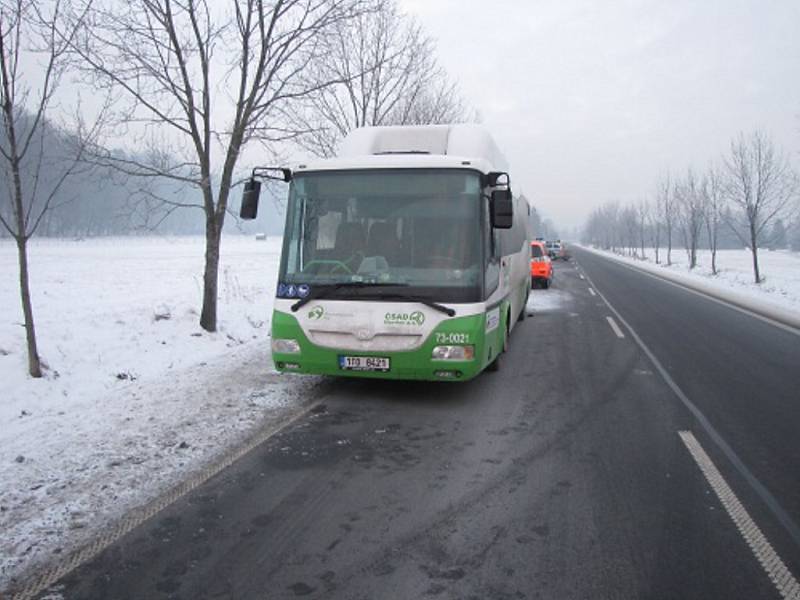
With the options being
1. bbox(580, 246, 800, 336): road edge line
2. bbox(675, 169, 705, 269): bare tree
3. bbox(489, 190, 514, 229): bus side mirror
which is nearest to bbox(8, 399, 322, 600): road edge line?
bbox(489, 190, 514, 229): bus side mirror

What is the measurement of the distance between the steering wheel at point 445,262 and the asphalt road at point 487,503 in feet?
5.32

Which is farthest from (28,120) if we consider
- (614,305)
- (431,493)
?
(614,305)

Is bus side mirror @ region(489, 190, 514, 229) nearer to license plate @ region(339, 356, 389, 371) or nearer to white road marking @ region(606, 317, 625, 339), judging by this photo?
license plate @ region(339, 356, 389, 371)

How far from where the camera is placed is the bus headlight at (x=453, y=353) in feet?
19.4

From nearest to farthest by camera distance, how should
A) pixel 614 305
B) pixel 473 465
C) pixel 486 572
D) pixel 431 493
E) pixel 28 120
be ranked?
1. pixel 486 572
2. pixel 431 493
3. pixel 473 465
4. pixel 28 120
5. pixel 614 305

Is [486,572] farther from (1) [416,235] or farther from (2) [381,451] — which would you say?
(1) [416,235]

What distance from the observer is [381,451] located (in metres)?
4.96

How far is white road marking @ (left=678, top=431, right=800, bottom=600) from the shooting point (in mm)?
2979

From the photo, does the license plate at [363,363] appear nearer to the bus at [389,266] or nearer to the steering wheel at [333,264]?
the bus at [389,266]

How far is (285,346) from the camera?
6.29m

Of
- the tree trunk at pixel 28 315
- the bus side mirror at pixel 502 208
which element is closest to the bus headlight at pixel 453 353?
the bus side mirror at pixel 502 208

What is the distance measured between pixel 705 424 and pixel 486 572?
3.76 metres

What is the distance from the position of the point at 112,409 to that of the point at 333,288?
283 cm

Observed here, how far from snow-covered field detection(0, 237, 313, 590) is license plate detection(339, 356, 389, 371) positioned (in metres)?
0.82
